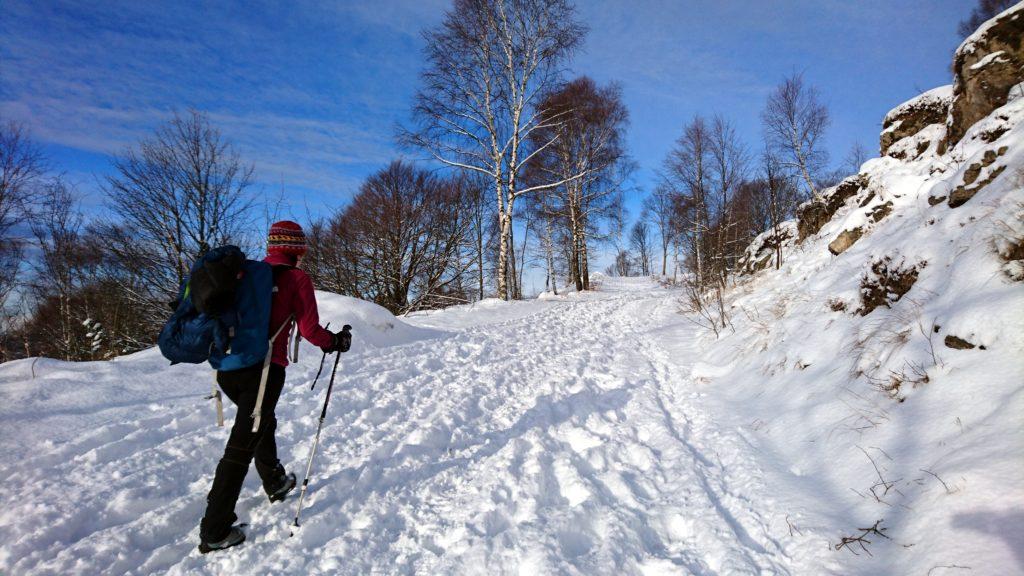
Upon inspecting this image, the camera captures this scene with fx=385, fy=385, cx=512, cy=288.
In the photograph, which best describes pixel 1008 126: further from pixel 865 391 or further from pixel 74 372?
pixel 74 372

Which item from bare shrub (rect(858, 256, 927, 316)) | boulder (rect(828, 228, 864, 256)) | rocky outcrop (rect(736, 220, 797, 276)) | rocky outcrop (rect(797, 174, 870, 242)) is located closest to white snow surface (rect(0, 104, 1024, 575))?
bare shrub (rect(858, 256, 927, 316))

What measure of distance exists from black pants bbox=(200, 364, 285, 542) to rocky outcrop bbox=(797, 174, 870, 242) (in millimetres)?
11660

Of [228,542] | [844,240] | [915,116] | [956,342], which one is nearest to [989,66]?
[844,240]

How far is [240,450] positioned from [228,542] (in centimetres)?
48

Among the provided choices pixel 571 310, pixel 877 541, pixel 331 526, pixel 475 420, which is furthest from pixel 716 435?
pixel 571 310

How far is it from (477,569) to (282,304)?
6.38 ft

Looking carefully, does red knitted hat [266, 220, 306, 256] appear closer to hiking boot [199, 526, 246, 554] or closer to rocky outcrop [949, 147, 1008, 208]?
hiking boot [199, 526, 246, 554]

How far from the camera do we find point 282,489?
8.60 feet

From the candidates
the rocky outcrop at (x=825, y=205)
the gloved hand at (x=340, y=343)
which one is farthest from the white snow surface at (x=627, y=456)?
the rocky outcrop at (x=825, y=205)

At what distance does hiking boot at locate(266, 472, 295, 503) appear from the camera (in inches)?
102

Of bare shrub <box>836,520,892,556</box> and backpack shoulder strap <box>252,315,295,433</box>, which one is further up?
backpack shoulder strap <box>252,315,295,433</box>

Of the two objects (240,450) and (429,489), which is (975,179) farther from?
(240,450)

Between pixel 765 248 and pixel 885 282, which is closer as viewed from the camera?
pixel 885 282

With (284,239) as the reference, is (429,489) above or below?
below
